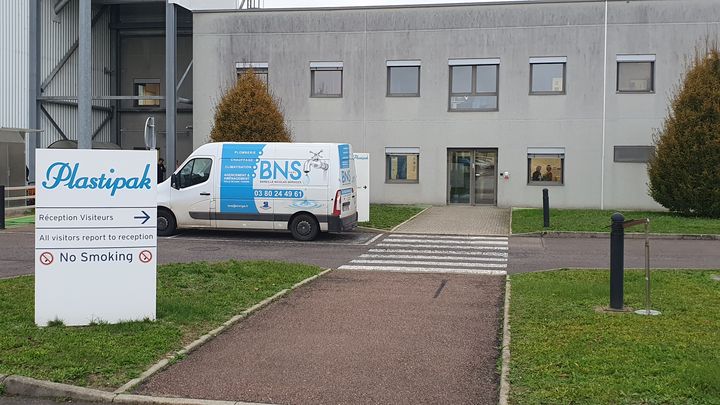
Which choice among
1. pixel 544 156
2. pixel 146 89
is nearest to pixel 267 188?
pixel 544 156

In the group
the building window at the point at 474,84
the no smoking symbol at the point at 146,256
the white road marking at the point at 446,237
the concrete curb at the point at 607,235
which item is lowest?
the white road marking at the point at 446,237

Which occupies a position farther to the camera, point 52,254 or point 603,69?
point 603,69

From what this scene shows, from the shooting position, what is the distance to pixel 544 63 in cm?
2855

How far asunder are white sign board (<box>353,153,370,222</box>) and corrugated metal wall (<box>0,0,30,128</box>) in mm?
16760

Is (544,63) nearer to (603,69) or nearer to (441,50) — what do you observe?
(603,69)

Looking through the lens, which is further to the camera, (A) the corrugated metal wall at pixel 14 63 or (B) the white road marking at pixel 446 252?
(A) the corrugated metal wall at pixel 14 63

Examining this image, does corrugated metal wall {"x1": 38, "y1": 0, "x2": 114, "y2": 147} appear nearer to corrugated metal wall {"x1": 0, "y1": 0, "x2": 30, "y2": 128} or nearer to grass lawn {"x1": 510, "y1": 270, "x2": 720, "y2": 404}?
corrugated metal wall {"x1": 0, "y1": 0, "x2": 30, "y2": 128}

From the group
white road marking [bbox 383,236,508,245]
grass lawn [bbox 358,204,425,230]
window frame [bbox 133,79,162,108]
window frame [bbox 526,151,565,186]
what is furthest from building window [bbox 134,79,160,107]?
white road marking [bbox 383,236,508,245]

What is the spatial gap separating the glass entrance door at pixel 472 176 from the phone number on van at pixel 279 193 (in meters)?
12.5

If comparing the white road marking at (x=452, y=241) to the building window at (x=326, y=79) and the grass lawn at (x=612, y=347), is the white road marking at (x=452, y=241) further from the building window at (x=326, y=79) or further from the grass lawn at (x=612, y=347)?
the building window at (x=326, y=79)

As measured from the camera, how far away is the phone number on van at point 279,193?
18.0 m

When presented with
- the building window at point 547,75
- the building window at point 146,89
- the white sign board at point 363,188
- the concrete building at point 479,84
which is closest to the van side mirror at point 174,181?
the white sign board at point 363,188

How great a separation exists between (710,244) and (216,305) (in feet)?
44.0

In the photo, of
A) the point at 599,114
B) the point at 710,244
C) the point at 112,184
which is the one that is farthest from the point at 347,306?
the point at 599,114
